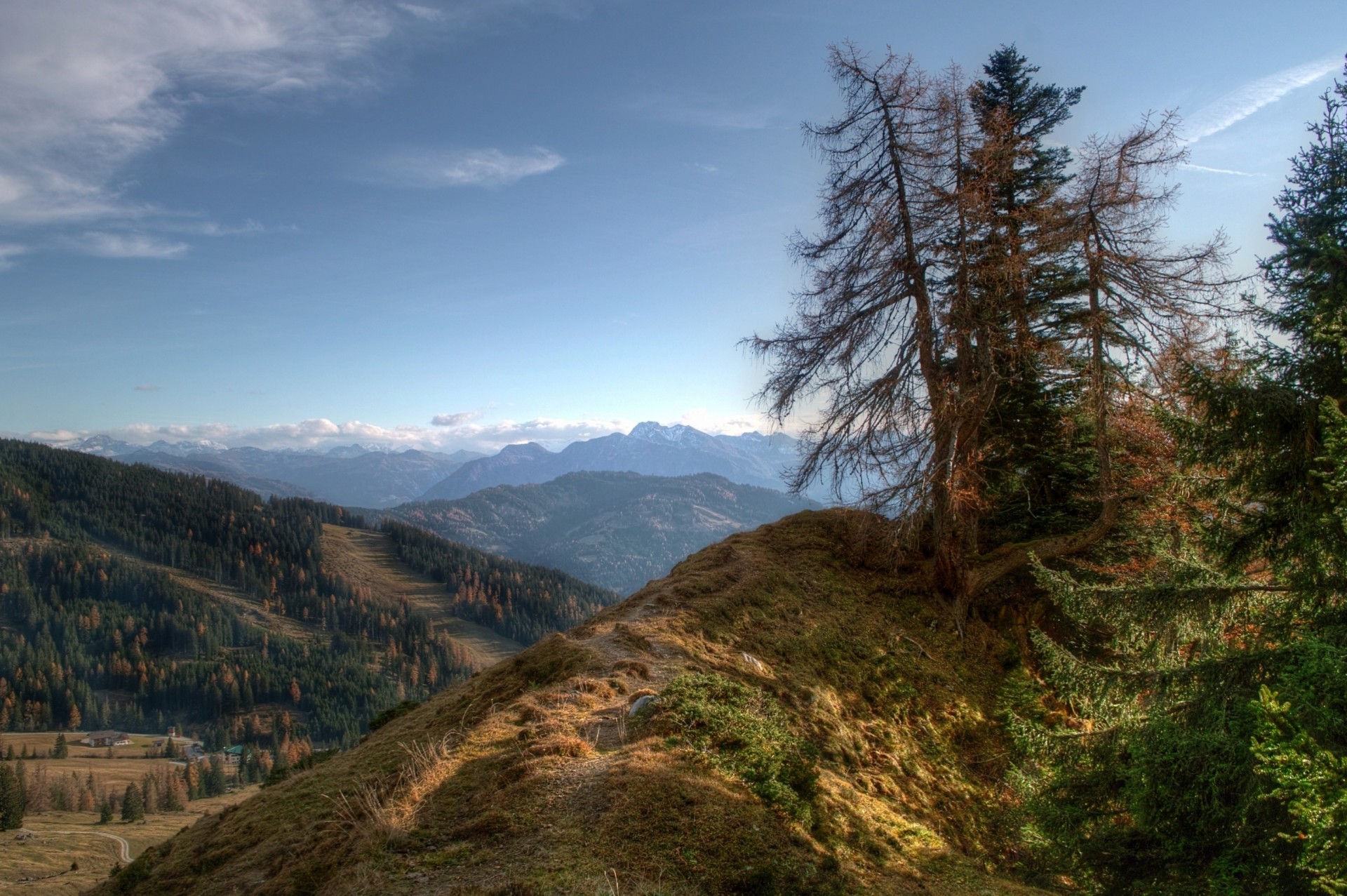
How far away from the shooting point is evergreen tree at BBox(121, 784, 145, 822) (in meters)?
106

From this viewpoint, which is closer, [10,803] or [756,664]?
[756,664]

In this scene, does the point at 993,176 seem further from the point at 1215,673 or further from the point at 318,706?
the point at 318,706

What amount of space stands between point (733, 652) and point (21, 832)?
406 feet

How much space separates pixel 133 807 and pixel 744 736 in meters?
146

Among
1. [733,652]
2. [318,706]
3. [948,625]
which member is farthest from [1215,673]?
[318,706]

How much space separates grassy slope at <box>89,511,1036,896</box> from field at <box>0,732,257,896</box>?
97.4ft

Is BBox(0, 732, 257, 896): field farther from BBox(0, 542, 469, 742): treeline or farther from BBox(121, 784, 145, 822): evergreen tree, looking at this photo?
BBox(0, 542, 469, 742): treeline

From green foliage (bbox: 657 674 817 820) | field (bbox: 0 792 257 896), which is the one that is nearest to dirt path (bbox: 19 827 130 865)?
field (bbox: 0 792 257 896)

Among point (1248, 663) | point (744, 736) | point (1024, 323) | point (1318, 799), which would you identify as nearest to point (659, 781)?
point (744, 736)

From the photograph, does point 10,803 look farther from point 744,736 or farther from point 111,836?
point 744,736

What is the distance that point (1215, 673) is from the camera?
7.42m

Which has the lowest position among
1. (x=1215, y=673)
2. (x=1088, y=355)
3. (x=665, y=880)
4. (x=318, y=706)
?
(x=318, y=706)

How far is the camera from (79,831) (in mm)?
95500

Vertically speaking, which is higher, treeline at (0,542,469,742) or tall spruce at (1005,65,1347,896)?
tall spruce at (1005,65,1347,896)
